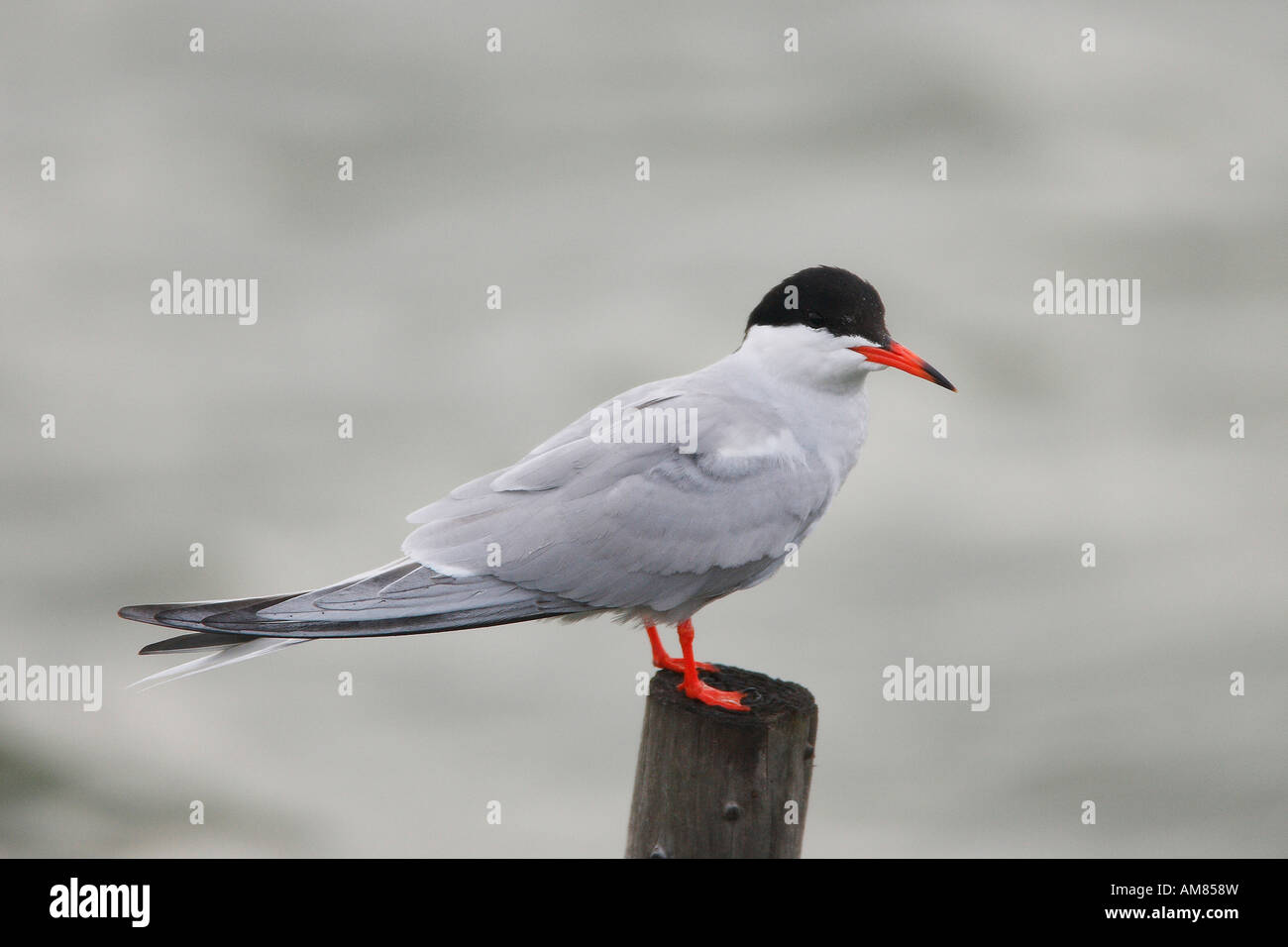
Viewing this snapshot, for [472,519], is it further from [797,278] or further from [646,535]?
[797,278]

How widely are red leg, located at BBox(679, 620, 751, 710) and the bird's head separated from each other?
2.97 ft

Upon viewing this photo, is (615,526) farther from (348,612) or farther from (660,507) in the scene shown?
(348,612)

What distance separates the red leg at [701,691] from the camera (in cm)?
334

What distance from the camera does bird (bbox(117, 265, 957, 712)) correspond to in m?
3.37

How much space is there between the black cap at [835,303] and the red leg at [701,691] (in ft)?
3.29

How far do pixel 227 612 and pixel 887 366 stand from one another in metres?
1.93

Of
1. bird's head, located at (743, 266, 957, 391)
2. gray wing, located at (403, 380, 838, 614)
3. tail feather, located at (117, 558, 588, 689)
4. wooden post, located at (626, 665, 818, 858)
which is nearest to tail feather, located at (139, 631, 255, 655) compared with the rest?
tail feather, located at (117, 558, 588, 689)

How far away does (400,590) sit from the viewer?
338 centimetres

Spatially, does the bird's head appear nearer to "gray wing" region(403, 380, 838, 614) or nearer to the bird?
the bird

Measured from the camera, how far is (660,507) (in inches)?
143

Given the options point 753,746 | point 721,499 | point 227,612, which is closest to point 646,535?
point 721,499

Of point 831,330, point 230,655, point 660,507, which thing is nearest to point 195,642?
point 230,655

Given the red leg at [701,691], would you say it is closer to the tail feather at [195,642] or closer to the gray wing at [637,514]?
the gray wing at [637,514]

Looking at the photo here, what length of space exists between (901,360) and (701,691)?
1105mm
